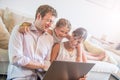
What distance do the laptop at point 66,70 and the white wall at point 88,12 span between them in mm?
365

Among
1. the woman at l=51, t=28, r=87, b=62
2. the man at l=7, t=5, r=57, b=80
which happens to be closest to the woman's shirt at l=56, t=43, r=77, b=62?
the woman at l=51, t=28, r=87, b=62

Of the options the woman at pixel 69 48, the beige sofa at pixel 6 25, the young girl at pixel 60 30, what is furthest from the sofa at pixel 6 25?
the woman at pixel 69 48

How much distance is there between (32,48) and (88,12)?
0.63 metres

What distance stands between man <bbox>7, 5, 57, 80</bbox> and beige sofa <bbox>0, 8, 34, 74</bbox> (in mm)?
73

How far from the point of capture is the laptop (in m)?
1.47

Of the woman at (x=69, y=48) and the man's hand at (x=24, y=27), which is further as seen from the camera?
the woman at (x=69, y=48)

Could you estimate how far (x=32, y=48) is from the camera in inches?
60.9

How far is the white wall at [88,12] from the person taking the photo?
5.38 ft

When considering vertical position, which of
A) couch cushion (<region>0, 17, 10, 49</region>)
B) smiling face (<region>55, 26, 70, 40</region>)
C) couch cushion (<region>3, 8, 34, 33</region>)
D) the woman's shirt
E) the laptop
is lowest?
the laptop

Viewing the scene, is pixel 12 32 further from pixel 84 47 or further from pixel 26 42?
pixel 84 47

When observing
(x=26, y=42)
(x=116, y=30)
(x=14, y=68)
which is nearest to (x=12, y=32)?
(x=26, y=42)

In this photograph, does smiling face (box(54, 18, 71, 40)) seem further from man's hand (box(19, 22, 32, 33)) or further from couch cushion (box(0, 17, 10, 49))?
couch cushion (box(0, 17, 10, 49))

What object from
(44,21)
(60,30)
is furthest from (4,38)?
(60,30)

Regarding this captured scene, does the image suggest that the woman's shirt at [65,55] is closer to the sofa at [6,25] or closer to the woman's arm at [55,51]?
the woman's arm at [55,51]
